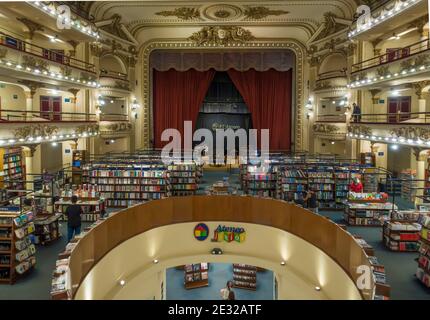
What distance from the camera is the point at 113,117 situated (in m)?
18.7

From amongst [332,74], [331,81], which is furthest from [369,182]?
[332,74]

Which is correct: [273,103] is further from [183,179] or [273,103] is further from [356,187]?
[356,187]

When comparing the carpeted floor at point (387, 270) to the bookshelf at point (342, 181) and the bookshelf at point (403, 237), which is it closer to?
the bookshelf at point (403, 237)

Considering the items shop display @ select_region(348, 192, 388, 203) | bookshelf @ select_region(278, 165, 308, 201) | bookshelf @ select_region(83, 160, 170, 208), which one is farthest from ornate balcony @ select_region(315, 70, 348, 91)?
bookshelf @ select_region(83, 160, 170, 208)

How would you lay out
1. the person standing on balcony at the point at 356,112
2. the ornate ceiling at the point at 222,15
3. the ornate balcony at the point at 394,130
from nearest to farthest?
the ornate balcony at the point at 394,130 → the person standing on balcony at the point at 356,112 → the ornate ceiling at the point at 222,15

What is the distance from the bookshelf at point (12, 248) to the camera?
704cm

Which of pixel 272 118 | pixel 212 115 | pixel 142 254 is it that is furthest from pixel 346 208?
pixel 212 115

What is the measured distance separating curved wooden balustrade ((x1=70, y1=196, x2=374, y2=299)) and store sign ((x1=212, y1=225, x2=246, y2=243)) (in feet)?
0.97

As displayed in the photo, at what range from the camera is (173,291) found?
41.6 feet

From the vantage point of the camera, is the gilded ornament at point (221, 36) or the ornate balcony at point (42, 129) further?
the gilded ornament at point (221, 36)

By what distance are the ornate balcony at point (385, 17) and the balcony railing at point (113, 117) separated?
11.3 meters

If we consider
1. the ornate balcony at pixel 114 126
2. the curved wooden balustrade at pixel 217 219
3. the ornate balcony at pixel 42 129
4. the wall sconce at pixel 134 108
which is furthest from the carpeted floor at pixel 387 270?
the wall sconce at pixel 134 108

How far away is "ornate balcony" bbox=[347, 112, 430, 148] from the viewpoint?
10.1 m

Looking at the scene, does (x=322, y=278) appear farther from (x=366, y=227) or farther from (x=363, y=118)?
(x=363, y=118)
